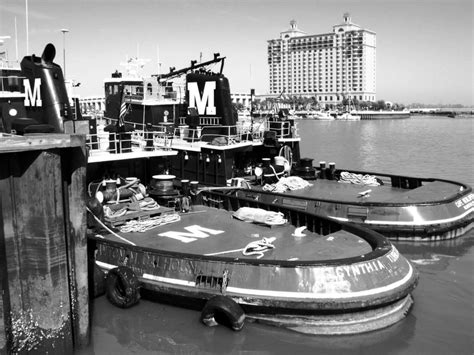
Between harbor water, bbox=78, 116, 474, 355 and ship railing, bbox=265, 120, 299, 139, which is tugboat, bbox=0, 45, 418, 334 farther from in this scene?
ship railing, bbox=265, 120, 299, 139

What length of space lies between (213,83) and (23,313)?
596 inches

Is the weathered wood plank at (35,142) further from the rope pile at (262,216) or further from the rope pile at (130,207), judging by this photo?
the rope pile at (262,216)

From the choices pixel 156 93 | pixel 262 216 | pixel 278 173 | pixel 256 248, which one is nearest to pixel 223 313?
pixel 256 248

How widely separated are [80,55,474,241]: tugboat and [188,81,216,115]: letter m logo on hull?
0.14 ft

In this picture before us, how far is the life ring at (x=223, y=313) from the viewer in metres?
9.31

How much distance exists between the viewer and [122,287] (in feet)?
34.7

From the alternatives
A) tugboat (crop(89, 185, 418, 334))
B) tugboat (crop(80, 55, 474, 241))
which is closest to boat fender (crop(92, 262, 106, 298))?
tugboat (crop(89, 185, 418, 334))

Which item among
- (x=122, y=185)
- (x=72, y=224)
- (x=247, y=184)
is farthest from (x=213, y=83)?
(x=72, y=224)

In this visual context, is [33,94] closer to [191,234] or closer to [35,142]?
[191,234]

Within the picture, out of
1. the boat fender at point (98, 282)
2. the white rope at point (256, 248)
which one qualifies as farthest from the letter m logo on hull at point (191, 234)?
the boat fender at point (98, 282)

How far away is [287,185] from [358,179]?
333 centimetres

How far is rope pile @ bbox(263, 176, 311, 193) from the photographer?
18797 millimetres

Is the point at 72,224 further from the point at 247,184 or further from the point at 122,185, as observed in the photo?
the point at 247,184

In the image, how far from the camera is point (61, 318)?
8.18 metres
